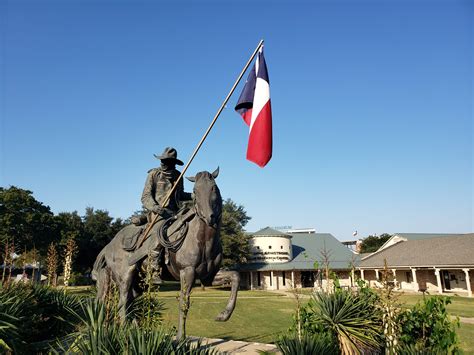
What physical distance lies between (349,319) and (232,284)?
1.87m

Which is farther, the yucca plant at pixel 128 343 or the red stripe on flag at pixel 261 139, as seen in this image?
the red stripe on flag at pixel 261 139

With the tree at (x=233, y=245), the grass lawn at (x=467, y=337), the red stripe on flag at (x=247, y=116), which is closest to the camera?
the red stripe on flag at (x=247, y=116)

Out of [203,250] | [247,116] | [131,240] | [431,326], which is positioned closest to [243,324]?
[131,240]

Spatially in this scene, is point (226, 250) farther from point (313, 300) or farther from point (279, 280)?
point (313, 300)

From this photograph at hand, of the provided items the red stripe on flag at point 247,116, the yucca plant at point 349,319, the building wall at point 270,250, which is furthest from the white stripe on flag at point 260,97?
the building wall at point 270,250

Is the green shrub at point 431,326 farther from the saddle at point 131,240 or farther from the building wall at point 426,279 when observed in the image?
the building wall at point 426,279

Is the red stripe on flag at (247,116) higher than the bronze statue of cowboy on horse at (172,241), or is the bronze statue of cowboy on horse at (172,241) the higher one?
the red stripe on flag at (247,116)

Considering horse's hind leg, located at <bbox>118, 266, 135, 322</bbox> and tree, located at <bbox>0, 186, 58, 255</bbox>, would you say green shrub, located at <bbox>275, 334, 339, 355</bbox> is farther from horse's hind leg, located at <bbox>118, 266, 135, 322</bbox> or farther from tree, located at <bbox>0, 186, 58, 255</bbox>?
tree, located at <bbox>0, 186, 58, 255</bbox>

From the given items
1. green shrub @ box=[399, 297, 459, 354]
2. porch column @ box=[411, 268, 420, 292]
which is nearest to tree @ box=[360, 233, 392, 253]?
porch column @ box=[411, 268, 420, 292]

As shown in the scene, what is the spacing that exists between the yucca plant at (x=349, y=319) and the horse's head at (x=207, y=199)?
2.21 meters

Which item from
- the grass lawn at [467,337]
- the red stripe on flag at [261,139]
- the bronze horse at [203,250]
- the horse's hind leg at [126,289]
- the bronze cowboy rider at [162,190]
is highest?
the red stripe on flag at [261,139]

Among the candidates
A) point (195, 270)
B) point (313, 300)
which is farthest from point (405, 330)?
point (195, 270)

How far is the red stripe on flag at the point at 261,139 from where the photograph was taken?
6.09 meters

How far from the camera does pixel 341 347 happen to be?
4.94 meters
